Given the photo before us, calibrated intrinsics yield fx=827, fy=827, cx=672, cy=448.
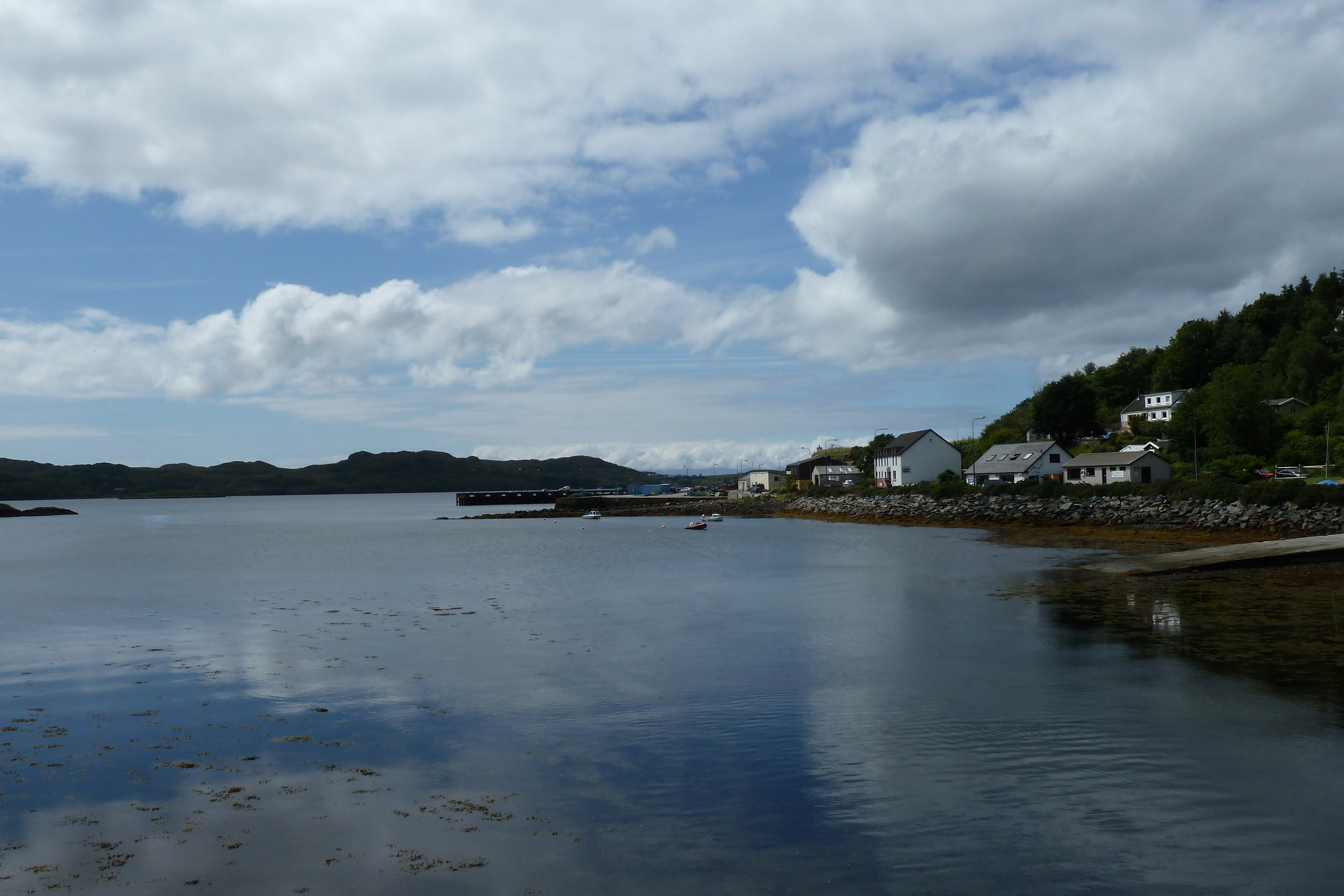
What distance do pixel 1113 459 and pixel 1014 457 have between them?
17643 mm

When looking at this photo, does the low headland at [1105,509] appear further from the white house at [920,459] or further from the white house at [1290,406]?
the white house at [1290,406]

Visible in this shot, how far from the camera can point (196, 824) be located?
32.2 ft

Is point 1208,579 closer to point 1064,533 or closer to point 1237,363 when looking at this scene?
point 1064,533

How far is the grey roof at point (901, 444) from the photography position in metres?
109

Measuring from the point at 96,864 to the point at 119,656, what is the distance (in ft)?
50.7

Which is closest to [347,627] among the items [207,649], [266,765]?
[207,649]

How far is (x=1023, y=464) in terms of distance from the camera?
304ft

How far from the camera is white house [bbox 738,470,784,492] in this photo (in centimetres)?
15538

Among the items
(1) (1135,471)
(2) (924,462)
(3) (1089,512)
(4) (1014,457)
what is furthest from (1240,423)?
(2) (924,462)

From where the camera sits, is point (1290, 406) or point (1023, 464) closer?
point (1023, 464)

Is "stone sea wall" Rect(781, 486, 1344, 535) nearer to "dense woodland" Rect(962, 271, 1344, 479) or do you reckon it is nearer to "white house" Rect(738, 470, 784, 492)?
"dense woodland" Rect(962, 271, 1344, 479)

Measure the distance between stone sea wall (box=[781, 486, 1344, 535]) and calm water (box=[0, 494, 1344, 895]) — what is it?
28.4 metres

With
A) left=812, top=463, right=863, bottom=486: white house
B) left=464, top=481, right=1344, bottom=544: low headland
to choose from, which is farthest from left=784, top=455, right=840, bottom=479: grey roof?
left=464, top=481, right=1344, bottom=544: low headland

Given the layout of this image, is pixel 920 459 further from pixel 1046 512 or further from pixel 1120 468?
pixel 1046 512
